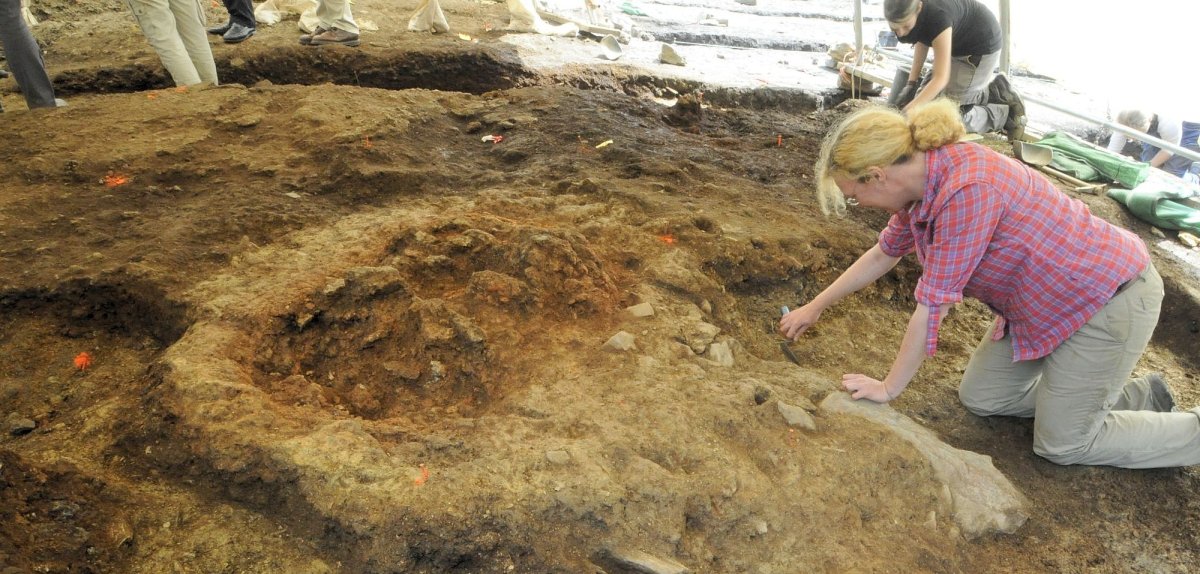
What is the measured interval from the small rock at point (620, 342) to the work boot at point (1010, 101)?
4063mm

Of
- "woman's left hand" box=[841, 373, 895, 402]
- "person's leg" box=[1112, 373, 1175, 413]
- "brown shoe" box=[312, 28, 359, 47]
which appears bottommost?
"person's leg" box=[1112, 373, 1175, 413]

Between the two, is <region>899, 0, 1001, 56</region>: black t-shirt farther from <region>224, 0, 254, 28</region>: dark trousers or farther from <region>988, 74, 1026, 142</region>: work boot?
<region>224, 0, 254, 28</region>: dark trousers

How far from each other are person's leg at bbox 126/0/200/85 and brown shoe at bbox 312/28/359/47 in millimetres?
1258

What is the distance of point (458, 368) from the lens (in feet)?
7.25

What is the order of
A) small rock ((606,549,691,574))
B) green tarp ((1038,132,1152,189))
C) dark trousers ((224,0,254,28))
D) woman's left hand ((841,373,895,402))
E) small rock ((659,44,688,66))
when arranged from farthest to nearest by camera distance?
small rock ((659,44,688,66)) → dark trousers ((224,0,254,28)) → green tarp ((1038,132,1152,189)) → woman's left hand ((841,373,895,402)) → small rock ((606,549,691,574))

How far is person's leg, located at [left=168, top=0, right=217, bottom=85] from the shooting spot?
439cm

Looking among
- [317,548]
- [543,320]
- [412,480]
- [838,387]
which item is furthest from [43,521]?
[838,387]

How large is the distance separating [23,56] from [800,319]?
4578 mm

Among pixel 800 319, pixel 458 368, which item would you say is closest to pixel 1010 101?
pixel 800 319

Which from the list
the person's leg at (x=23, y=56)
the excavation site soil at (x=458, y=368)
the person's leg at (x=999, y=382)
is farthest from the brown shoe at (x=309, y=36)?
the person's leg at (x=999, y=382)

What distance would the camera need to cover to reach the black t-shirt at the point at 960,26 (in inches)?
159

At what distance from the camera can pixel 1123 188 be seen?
419cm

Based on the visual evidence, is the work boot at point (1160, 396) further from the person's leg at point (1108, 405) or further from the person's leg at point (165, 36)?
the person's leg at point (165, 36)

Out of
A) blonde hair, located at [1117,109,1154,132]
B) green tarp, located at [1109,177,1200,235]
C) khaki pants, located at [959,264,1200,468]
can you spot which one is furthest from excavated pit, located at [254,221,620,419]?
blonde hair, located at [1117,109,1154,132]
